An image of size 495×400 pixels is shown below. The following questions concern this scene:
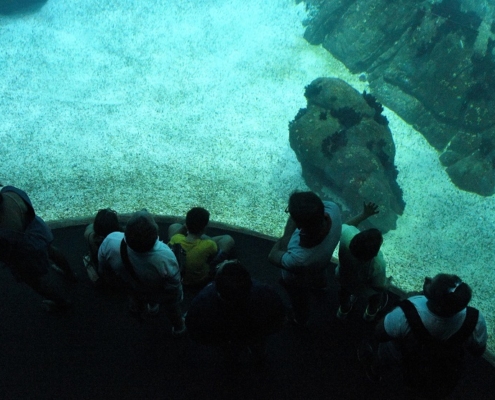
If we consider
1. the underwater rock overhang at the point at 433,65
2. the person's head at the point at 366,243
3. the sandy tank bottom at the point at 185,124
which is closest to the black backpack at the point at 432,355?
the person's head at the point at 366,243

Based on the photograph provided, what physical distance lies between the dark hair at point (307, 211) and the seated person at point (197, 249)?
3.86 feet

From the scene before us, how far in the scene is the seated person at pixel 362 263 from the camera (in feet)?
9.16

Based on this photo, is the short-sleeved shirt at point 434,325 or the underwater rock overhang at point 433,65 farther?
the underwater rock overhang at point 433,65

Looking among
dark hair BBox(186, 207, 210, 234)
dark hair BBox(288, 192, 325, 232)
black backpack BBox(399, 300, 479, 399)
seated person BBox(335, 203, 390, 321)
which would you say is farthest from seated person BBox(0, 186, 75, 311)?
black backpack BBox(399, 300, 479, 399)

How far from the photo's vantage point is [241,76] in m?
12.6

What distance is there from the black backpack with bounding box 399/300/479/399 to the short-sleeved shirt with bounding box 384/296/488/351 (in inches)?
1.3

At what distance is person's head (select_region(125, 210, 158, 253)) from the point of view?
2555mm

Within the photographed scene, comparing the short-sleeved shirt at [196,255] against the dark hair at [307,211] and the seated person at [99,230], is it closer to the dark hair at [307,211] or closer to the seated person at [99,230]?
A: the seated person at [99,230]

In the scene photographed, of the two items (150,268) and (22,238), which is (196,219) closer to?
(150,268)

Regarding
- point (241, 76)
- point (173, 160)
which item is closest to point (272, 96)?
point (241, 76)

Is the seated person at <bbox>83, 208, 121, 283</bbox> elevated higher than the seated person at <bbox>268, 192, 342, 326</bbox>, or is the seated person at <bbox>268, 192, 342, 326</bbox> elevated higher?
the seated person at <bbox>268, 192, 342, 326</bbox>

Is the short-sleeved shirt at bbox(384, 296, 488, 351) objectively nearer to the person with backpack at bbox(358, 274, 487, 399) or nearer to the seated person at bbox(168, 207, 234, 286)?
the person with backpack at bbox(358, 274, 487, 399)

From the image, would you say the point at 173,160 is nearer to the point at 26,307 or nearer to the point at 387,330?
the point at 26,307

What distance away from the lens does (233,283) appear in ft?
6.97
